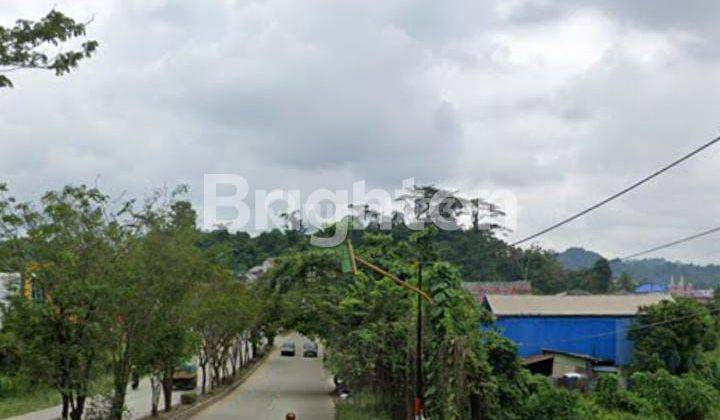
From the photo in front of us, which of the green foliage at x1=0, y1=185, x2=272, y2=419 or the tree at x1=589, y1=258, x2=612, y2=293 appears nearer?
the green foliage at x1=0, y1=185, x2=272, y2=419

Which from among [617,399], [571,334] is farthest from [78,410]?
[571,334]

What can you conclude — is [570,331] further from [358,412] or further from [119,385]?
[119,385]

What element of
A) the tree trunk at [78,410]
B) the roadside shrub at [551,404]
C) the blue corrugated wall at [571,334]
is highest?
the blue corrugated wall at [571,334]

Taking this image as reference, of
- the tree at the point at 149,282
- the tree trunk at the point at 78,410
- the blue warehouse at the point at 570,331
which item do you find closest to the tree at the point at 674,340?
the blue warehouse at the point at 570,331

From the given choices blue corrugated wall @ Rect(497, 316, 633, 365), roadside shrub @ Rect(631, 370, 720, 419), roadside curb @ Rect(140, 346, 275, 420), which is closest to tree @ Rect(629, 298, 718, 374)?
blue corrugated wall @ Rect(497, 316, 633, 365)

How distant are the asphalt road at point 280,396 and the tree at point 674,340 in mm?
17437

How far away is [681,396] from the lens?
35.9 meters

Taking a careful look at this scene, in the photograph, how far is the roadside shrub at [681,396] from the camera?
118 feet

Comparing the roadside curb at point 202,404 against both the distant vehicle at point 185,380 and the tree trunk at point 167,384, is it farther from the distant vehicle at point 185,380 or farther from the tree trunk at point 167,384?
the distant vehicle at point 185,380

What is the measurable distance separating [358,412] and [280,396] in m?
14.3

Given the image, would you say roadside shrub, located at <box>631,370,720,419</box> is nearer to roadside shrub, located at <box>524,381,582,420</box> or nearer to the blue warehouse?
roadside shrub, located at <box>524,381,582,420</box>

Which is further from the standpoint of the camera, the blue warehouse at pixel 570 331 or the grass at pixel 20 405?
the blue warehouse at pixel 570 331

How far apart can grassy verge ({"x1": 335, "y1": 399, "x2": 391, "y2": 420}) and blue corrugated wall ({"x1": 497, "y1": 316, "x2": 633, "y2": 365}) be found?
695 inches

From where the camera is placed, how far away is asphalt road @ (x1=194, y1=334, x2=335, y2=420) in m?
35.6
